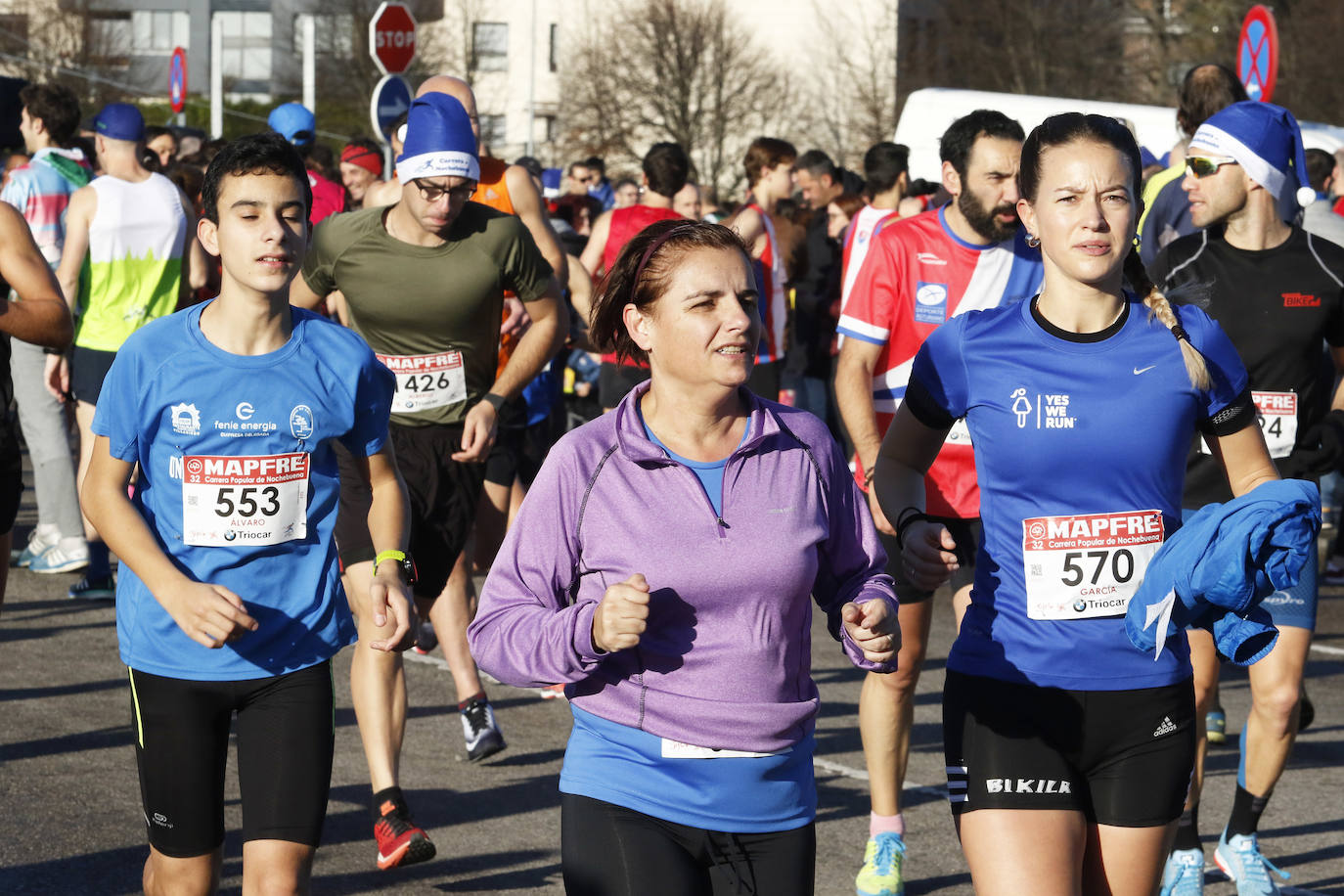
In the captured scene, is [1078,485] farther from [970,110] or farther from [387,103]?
[970,110]

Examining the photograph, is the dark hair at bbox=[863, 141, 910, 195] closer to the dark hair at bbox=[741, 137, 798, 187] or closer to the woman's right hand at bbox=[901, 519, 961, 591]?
the dark hair at bbox=[741, 137, 798, 187]

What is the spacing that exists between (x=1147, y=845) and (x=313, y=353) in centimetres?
210

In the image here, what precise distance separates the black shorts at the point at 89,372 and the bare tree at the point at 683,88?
146 ft

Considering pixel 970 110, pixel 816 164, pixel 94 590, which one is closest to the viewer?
pixel 94 590

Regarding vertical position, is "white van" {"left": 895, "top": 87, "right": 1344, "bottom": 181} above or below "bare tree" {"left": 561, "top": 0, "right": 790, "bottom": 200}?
below

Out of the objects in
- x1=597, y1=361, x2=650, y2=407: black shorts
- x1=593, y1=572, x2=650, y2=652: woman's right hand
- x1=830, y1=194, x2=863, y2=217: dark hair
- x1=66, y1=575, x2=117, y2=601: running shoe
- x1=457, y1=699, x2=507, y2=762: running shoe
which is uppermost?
x1=830, y1=194, x2=863, y2=217: dark hair

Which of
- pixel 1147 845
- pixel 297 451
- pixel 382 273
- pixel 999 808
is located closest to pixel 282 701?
pixel 297 451

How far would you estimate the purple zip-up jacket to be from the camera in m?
3.17

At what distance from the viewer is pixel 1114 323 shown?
3713 mm

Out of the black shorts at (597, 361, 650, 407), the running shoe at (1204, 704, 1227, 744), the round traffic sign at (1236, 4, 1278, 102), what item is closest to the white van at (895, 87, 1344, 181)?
the round traffic sign at (1236, 4, 1278, 102)

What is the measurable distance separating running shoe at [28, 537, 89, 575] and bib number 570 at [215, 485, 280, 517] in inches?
248

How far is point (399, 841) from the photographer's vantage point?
17.6ft

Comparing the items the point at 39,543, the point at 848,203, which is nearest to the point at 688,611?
the point at 39,543

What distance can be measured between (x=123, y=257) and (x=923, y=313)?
4959mm
